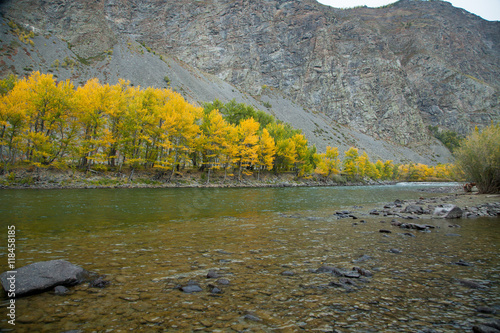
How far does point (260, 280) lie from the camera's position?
5281 mm

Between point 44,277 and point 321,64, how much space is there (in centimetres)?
17539

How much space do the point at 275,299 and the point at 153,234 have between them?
6695mm

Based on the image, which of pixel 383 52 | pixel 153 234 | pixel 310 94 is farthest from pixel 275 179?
pixel 383 52

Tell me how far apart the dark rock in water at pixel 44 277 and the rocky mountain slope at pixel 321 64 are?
10050 cm

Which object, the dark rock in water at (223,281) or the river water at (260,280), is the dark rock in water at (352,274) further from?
the dark rock in water at (223,281)

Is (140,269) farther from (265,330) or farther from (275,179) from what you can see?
(275,179)

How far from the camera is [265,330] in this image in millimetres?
3414

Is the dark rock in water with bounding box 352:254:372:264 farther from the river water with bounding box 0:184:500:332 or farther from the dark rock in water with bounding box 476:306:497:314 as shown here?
the dark rock in water with bounding box 476:306:497:314

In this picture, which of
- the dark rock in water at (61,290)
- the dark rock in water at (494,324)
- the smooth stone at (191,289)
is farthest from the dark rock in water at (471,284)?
the dark rock in water at (61,290)

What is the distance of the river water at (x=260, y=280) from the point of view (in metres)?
3.66

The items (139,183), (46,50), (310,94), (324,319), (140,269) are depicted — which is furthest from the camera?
(310,94)

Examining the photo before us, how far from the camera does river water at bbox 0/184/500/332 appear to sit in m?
3.66

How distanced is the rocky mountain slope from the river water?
9550 centimetres

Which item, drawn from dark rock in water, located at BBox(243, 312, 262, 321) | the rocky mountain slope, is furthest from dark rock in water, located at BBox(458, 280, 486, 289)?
the rocky mountain slope
